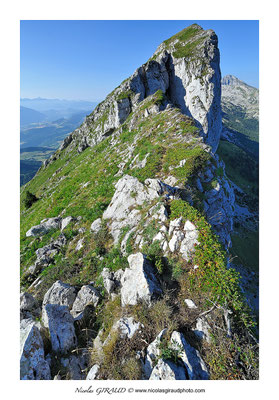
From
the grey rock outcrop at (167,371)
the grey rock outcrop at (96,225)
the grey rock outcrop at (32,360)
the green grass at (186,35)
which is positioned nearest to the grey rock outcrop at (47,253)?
the grey rock outcrop at (96,225)

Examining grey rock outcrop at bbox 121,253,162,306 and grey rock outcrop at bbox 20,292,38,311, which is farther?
grey rock outcrop at bbox 20,292,38,311

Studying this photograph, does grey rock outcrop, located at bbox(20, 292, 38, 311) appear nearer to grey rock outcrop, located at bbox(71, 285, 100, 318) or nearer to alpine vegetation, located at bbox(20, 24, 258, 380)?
alpine vegetation, located at bbox(20, 24, 258, 380)

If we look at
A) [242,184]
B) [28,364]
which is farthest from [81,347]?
[242,184]

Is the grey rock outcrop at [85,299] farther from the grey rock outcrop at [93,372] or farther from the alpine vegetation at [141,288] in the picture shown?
the grey rock outcrop at [93,372]

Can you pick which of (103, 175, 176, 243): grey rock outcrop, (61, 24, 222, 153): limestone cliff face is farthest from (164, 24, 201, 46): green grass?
(103, 175, 176, 243): grey rock outcrop

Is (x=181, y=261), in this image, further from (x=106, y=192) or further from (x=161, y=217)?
(x=106, y=192)

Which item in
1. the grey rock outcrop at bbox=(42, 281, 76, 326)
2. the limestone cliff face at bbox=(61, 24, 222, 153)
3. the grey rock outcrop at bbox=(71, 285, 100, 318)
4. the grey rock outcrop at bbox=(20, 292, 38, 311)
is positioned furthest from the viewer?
the limestone cliff face at bbox=(61, 24, 222, 153)
